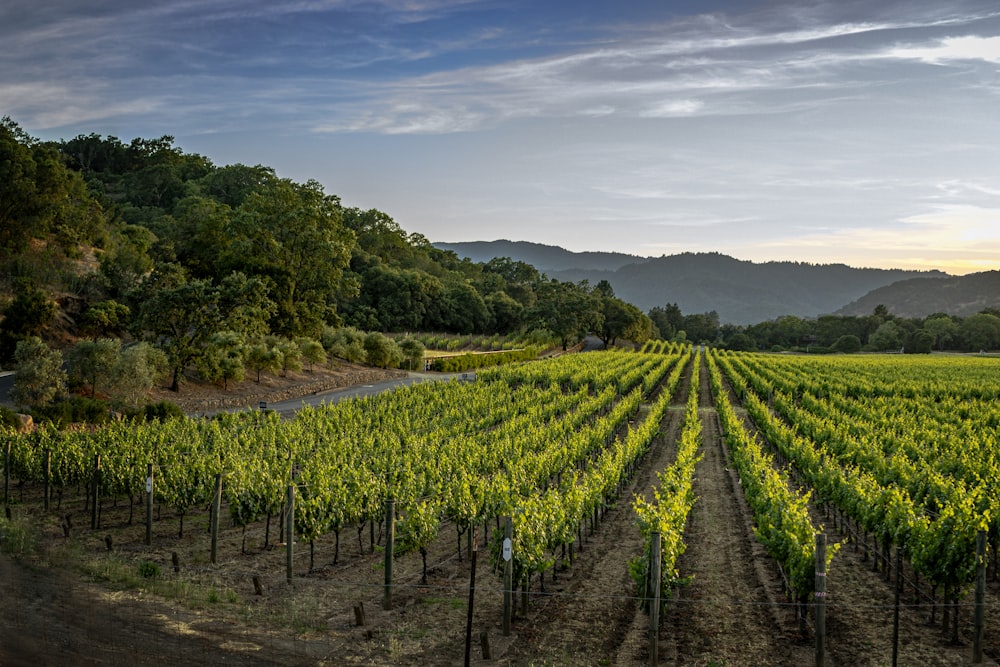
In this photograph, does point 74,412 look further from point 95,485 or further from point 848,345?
point 848,345

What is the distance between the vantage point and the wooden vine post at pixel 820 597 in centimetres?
908

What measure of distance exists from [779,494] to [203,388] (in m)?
29.0

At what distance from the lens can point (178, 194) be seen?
94.3 metres

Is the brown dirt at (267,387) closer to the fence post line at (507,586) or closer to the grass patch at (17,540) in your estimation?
the grass patch at (17,540)

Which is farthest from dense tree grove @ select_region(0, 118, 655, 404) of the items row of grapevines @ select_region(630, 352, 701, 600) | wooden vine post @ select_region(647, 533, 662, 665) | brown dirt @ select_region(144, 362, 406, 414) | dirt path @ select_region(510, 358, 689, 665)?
wooden vine post @ select_region(647, 533, 662, 665)

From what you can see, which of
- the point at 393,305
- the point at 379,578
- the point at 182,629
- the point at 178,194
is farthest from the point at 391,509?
the point at 178,194

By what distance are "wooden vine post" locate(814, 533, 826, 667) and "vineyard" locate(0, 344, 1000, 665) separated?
533 millimetres

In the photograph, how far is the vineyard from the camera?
9.81 metres

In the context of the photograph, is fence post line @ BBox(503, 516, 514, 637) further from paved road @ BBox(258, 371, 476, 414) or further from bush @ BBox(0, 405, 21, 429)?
paved road @ BBox(258, 371, 476, 414)

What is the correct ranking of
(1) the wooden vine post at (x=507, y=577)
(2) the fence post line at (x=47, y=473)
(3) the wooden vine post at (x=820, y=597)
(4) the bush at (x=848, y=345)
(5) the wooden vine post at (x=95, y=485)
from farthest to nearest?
(4) the bush at (x=848, y=345)
(2) the fence post line at (x=47, y=473)
(5) the wooden vine post at (x=95, y=485)
(1) the wooden vine post at (x=507, y=577)
(3) the wooden vine post at (x=820, y=597)

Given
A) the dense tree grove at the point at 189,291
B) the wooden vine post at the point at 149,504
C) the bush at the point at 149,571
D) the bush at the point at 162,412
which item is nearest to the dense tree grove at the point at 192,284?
the dense tree grove at the point at 189,291

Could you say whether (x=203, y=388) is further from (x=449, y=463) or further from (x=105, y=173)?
(x=105, y=173)

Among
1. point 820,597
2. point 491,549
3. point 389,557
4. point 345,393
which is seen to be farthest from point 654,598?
point 345,393

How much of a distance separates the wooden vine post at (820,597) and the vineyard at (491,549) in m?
0.53
